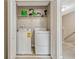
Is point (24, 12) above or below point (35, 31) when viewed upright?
above

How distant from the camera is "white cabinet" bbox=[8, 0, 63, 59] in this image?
398 cm

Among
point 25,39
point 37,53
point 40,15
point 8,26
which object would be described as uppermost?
point 40,15

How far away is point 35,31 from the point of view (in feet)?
21.3

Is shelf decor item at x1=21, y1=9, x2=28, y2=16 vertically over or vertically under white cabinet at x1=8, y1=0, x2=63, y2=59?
over

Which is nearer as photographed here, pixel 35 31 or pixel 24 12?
pixel 35 31

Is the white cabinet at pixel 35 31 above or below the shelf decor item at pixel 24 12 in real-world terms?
below

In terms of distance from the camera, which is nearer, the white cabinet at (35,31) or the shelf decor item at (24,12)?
the white cabinet at (35,31)

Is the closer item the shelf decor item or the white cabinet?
the white cabinet

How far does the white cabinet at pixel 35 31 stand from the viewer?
3.98 meters

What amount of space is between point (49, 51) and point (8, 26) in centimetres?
332
